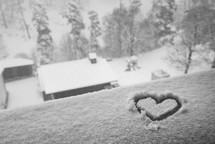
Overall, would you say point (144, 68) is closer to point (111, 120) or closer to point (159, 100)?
point (159, 100)

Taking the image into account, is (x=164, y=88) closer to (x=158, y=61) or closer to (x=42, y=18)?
(x=158, y=61)

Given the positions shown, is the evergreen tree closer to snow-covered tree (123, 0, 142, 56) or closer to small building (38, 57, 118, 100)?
snow-covered tree (123, 0, 142, 56)

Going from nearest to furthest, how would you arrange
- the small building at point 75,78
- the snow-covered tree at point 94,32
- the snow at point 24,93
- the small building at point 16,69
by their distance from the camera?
the small building at point 75,78, the snow at point 24,93, the small building at point 16,69, the snow-covered tree at point 94,32

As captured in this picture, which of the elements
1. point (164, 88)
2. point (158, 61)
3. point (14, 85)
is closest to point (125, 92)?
point (164, 88)

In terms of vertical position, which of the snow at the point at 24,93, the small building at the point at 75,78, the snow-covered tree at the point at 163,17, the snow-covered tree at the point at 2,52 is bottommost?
the snow at the point at 24,93

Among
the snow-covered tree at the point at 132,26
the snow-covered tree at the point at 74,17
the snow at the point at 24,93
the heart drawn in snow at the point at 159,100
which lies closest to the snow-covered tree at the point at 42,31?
the snow-covered tree at the point at 74,17

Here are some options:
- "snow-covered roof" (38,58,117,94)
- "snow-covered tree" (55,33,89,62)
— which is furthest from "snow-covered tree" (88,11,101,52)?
"snow-covered roof" (38,58,117,94)

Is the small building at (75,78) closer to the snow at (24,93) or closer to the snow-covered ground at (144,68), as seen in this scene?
the snow at (24,93)
